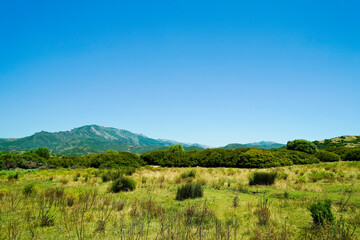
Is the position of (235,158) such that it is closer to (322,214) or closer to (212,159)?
(212,159)

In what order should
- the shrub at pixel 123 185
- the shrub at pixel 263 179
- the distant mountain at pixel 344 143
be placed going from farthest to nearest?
the distant mountain at pixel 344 143 → the shrub at pixel 263 179 → the shrub at pixel 123 185

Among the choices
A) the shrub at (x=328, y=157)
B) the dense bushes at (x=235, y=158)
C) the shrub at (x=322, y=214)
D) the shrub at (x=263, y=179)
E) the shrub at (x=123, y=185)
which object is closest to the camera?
the shrub at (x=322, y=214)

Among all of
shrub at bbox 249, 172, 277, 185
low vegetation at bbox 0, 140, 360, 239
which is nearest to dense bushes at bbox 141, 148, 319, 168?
low vegetation at bbox 0, 140, 360, 239

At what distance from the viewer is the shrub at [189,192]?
11741mm

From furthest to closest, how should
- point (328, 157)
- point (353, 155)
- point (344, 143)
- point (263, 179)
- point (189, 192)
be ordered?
point (344, 143) < point (328, 157) < point (353, 155) < point (263, 179) < point (189, 192)

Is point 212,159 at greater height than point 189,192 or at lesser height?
lesser

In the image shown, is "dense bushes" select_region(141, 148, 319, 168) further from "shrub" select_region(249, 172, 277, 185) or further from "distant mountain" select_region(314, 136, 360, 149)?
"distant mountain" select_region(314, 136, 360, 149)

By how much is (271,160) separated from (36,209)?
31032 millimetres

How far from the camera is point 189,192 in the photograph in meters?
11.9

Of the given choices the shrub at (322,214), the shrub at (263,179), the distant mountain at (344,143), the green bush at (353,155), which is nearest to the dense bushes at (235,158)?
the green bush at (353,155)

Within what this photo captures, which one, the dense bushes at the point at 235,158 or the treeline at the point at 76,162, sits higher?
the dense bushes at the point at 235,158

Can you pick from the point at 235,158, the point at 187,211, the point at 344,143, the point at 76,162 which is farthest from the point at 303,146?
the point at 76,162

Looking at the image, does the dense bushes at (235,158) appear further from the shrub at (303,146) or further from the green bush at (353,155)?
the shrub at (303,146)

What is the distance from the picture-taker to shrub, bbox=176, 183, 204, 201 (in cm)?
1174
